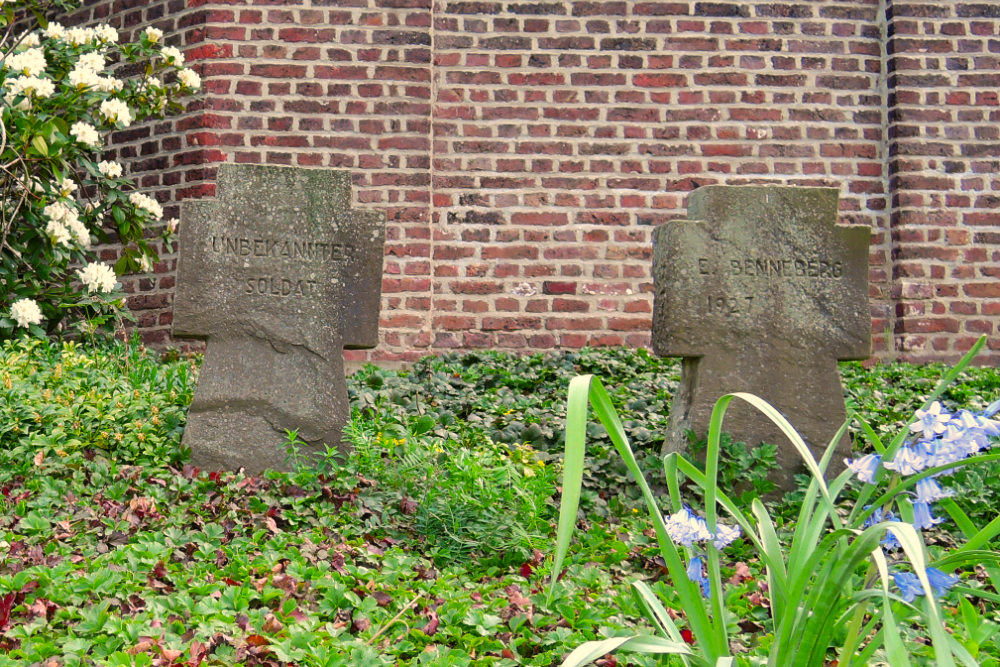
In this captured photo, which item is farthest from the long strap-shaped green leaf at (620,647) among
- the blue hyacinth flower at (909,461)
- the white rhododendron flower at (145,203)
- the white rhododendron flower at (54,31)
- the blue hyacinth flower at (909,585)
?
the white rhododendron flower at (54,31)

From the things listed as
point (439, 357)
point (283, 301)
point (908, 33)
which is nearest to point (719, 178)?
point (908, 33)

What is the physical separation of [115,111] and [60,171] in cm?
61

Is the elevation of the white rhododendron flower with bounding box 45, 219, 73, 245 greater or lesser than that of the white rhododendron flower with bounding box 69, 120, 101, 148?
lesser

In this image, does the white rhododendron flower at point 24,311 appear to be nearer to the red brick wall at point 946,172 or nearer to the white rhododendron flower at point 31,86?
the white rhododendron flower at point 31,86

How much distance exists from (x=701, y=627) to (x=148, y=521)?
218 cm

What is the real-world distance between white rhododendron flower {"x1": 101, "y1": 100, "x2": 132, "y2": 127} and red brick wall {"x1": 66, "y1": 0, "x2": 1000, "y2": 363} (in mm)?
1062

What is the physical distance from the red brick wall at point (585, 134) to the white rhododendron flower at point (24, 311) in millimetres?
1459

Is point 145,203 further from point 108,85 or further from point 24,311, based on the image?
point 24,311

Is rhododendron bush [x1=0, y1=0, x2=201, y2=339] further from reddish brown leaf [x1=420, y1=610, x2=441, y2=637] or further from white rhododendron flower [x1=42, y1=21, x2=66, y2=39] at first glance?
reddish brown leaf [x1=420, y1=610, x2=441, y2=637]

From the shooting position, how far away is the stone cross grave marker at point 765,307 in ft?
13.3

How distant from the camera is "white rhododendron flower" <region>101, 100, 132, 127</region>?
5375mm

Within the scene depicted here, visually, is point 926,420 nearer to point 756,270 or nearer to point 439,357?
point 756,270

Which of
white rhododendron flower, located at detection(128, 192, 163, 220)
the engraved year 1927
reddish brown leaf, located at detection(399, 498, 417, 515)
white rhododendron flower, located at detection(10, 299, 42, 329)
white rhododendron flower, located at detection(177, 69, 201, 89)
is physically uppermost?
white rhododendron flower, located at detection(177, 69, 201, 89)

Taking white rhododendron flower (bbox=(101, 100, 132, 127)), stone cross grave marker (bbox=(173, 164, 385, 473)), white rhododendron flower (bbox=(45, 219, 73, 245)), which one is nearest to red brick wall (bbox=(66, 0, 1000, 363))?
white rhododendron flower (bbox=(101, 100, 132, 127))
